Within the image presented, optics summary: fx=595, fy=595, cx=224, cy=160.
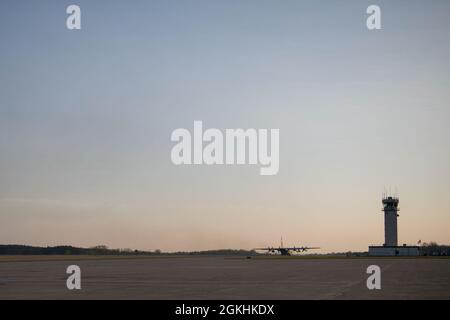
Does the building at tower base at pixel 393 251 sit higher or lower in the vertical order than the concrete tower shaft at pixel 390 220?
lower

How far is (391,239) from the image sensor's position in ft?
603

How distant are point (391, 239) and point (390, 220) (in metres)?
6.25

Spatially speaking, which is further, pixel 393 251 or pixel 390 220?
pixel 390 220

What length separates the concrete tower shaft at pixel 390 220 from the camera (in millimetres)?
183925

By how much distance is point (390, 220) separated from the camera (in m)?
187

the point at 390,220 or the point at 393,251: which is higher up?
the point at 390,220

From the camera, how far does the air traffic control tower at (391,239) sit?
6983 inches

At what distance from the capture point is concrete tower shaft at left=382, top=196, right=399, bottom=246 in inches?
7241

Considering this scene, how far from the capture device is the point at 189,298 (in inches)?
993

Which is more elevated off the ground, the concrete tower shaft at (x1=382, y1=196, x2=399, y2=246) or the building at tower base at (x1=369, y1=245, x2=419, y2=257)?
the concrete tower shaft at (x1=382, y1=196, x2=399, y2=246)

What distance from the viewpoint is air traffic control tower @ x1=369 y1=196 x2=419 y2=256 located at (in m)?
177
